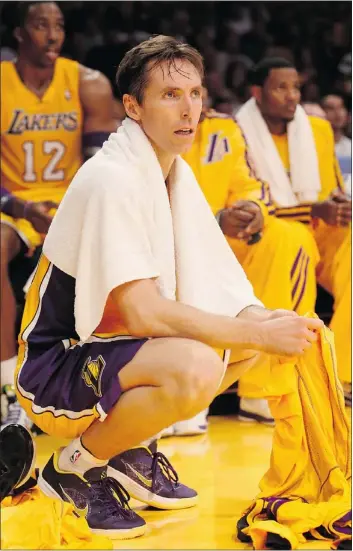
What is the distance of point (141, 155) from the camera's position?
95.0 inches

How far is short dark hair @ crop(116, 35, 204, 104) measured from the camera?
7.89 feet

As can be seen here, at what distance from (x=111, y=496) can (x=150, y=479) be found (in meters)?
0.22

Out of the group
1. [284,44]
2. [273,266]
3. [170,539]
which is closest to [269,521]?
[170,539]

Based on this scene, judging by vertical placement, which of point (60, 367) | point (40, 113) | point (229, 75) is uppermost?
point (229, 75)

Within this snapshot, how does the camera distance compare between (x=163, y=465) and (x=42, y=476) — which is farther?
(x=163, y=465)

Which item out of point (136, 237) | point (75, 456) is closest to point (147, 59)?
point (136, 237)

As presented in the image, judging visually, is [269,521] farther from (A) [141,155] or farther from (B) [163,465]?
(A) [141,155]

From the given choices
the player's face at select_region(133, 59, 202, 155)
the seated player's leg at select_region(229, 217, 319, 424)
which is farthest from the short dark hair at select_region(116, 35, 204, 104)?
the seated player's leg at select_region(229, 217, 319, 424)

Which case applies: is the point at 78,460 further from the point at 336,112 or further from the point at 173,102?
the point at 336,112

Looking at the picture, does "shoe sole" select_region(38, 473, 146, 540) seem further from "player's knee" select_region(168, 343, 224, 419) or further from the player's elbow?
the player's elbow

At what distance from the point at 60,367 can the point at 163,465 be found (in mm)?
464

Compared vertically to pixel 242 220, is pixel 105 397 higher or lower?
lower

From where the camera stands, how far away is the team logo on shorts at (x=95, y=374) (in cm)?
236

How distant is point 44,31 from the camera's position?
12.6 feet
